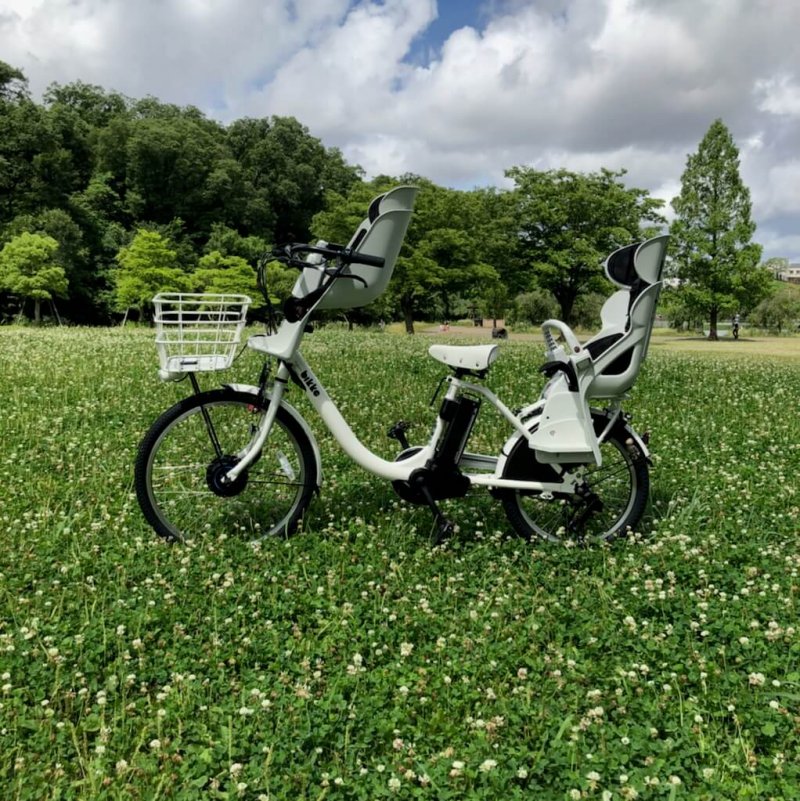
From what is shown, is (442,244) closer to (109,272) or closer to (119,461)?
(109,272)

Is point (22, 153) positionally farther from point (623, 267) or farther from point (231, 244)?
point (623, 267)

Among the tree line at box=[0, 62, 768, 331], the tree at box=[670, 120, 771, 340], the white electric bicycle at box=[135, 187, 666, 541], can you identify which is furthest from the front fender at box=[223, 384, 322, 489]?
the tree at box=[670, 120, 771, 340]

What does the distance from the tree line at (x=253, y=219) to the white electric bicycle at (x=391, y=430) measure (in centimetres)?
3898

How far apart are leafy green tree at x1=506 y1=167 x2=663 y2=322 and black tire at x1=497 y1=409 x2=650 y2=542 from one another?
40.7 meters

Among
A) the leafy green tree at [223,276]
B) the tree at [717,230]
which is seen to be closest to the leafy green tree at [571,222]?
the tree at [717,230]

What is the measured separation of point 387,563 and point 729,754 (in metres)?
2.25

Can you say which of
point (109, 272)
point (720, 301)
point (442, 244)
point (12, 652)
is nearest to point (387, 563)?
point (12, 652)

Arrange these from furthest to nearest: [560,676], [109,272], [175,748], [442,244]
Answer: [109,272], [442,244], [560,676], [175,748]

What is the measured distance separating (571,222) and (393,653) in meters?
46.4

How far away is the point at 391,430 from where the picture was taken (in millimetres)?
4656

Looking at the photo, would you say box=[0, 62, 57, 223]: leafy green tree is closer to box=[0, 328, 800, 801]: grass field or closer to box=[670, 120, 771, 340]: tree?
box=[670, 120, 771, 340]: tree

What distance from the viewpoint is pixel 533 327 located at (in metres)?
76.3

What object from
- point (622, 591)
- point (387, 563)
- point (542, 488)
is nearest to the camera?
point (622, 591)

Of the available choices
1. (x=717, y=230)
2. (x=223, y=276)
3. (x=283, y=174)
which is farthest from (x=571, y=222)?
(x=283, y=174)
